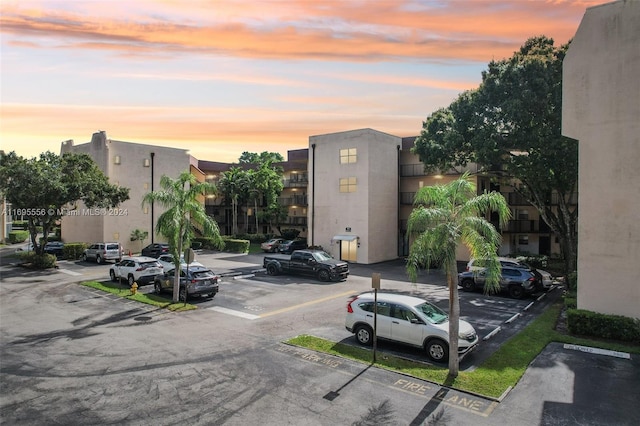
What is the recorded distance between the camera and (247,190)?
49.6 metres

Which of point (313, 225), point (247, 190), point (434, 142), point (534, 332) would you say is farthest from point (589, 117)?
point (247, 190)

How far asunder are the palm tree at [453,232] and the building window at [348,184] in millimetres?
A: 23682

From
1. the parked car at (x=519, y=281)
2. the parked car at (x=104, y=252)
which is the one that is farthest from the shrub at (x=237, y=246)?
the parked car at (x=519, y=281)

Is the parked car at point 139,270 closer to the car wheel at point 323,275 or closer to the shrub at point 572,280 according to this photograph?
the car wheel at point 323,275

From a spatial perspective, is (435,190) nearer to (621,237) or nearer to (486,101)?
(621,237)

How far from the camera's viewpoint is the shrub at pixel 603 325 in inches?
558

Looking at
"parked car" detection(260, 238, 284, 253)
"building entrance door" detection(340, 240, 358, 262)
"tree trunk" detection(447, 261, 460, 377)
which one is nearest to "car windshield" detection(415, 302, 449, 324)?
"tree trunk" detection(447, 261, 460, 377)

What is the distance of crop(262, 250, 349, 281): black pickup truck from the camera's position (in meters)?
26.2

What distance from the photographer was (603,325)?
14586 millimetres

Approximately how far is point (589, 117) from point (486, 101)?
10.4 meters

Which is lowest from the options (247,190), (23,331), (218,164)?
(23,331)

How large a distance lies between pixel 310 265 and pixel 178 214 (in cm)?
1019

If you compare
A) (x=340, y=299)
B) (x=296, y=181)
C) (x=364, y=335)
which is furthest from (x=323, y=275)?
(x=296, y=181)

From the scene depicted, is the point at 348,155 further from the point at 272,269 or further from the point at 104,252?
the point at 104,252
